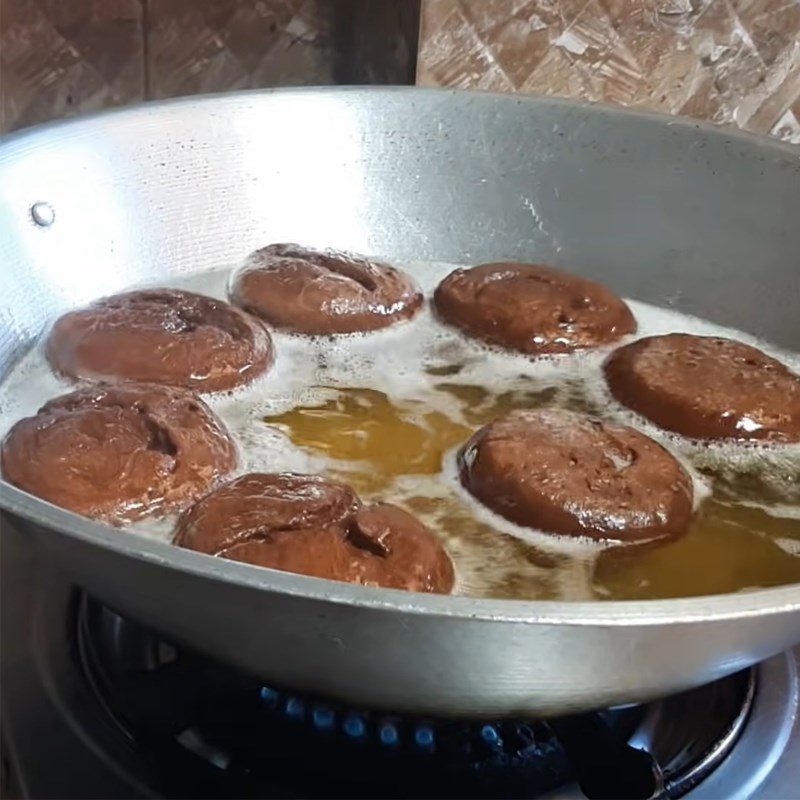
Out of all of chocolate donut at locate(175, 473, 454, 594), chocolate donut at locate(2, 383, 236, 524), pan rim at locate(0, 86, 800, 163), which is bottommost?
chocolate donut at locate(2, 383, 236, 524)

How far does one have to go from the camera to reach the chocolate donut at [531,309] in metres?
1.20

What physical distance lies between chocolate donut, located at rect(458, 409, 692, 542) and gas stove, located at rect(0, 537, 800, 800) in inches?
6.1

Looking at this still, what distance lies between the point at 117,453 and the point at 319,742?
30cm

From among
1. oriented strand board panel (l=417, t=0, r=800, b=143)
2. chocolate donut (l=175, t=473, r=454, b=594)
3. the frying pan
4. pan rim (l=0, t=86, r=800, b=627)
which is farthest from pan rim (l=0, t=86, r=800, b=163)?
pan rim (l=0, t=86, r=800, b=627)

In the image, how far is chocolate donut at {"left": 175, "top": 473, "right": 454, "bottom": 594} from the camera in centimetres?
77

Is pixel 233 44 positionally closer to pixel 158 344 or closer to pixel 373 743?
pixel 158 344

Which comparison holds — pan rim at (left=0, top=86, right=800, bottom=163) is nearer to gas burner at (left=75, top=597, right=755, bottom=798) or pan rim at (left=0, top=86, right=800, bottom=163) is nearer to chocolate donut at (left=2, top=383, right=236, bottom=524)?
chocolate donut at (left=2, top=383, right=236, bottom=524)

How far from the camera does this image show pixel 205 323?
3.71 ft

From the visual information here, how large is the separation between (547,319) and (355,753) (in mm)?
565

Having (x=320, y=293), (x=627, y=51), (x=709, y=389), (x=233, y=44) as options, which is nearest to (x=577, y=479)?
(x=709, y=389)

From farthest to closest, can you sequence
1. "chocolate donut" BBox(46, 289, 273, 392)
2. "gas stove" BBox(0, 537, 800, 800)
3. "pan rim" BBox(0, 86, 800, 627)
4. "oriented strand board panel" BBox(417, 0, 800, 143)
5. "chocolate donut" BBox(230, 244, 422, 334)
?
"oriented strand board panel" BBox(417, 0, 800, 143) → "chocolate donut" BBox(230, 244, 422, 334) → "chocolate donut" BBox(46, 289, 273, 392) → "gas stove" BBox(0, 537, 800, 800) → "pan rim" BBox(0, 86, 800, 627)

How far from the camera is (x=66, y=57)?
5.12ft

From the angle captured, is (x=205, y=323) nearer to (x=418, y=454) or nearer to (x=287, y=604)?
(x=418, y=454)

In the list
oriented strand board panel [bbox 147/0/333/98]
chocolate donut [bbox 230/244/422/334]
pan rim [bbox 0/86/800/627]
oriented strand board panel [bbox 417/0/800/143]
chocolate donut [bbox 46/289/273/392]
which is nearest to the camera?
pan rim [bbox 0/86/800/627]
